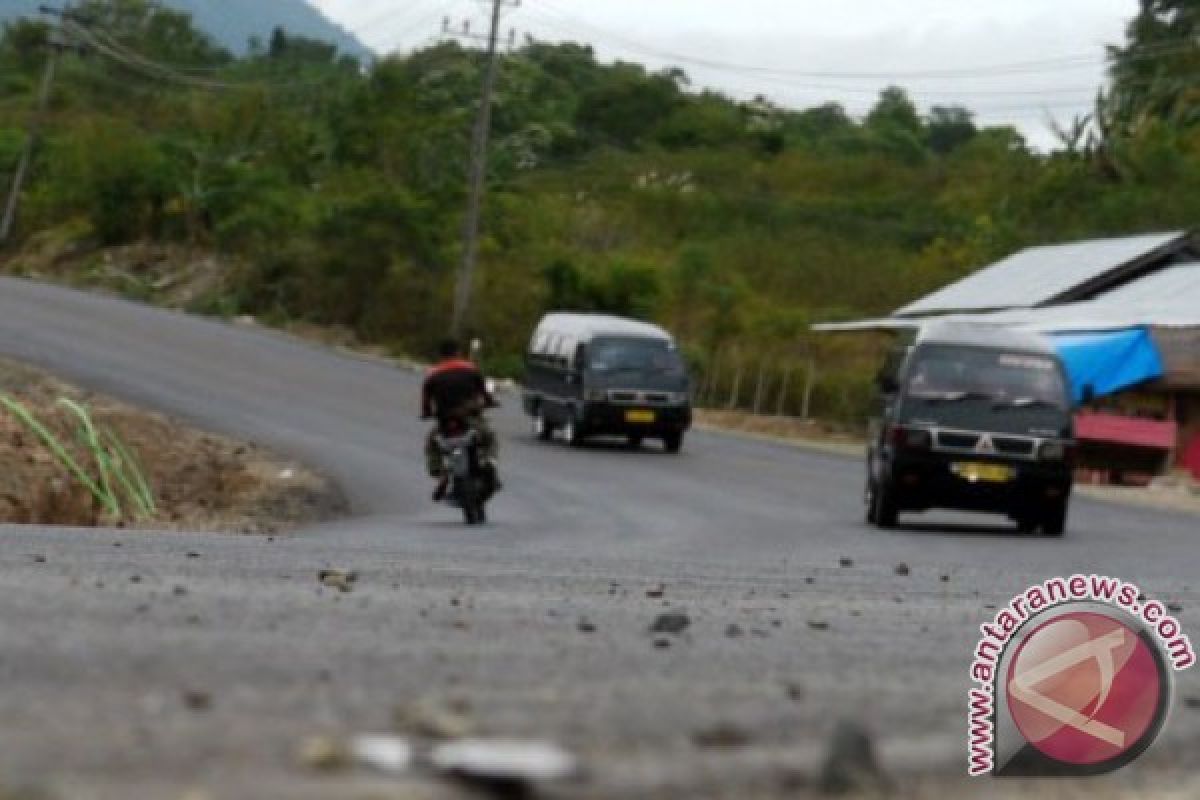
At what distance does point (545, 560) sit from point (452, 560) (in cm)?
88

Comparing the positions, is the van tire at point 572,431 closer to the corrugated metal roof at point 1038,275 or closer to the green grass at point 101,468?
the green grass at point 101,468

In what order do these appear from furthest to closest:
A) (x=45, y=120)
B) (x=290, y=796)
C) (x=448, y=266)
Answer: (x=45, y=120)
(x=448, y=266)
(x=290, y=796)

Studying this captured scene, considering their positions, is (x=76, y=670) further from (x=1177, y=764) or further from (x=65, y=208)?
(x=65, y=208)

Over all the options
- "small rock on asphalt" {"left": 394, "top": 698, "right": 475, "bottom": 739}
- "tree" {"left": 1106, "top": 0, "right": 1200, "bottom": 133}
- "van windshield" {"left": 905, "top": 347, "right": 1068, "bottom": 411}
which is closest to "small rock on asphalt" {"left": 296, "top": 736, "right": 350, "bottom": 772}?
"small rock on asphalt" {"left": 394, "top": 698, "right": 475, "bottom": 739}

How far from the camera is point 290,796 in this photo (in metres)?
4.87

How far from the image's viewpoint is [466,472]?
23.4 metres

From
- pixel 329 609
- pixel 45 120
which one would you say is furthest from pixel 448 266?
pixel 329 609

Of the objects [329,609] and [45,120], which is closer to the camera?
[329,609]

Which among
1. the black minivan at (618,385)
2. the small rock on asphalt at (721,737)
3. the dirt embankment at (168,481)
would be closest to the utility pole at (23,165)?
the black minivan at (618,385)

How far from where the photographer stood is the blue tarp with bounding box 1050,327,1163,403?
143 feet

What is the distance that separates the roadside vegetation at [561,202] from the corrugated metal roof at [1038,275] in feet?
10.2

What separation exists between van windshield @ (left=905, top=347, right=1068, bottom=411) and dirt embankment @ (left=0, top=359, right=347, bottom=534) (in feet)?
21.5

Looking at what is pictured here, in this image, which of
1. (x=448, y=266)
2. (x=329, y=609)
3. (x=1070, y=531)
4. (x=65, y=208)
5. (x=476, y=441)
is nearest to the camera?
(x=329, y=609)

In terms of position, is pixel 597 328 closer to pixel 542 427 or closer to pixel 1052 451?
pixel 542 427
